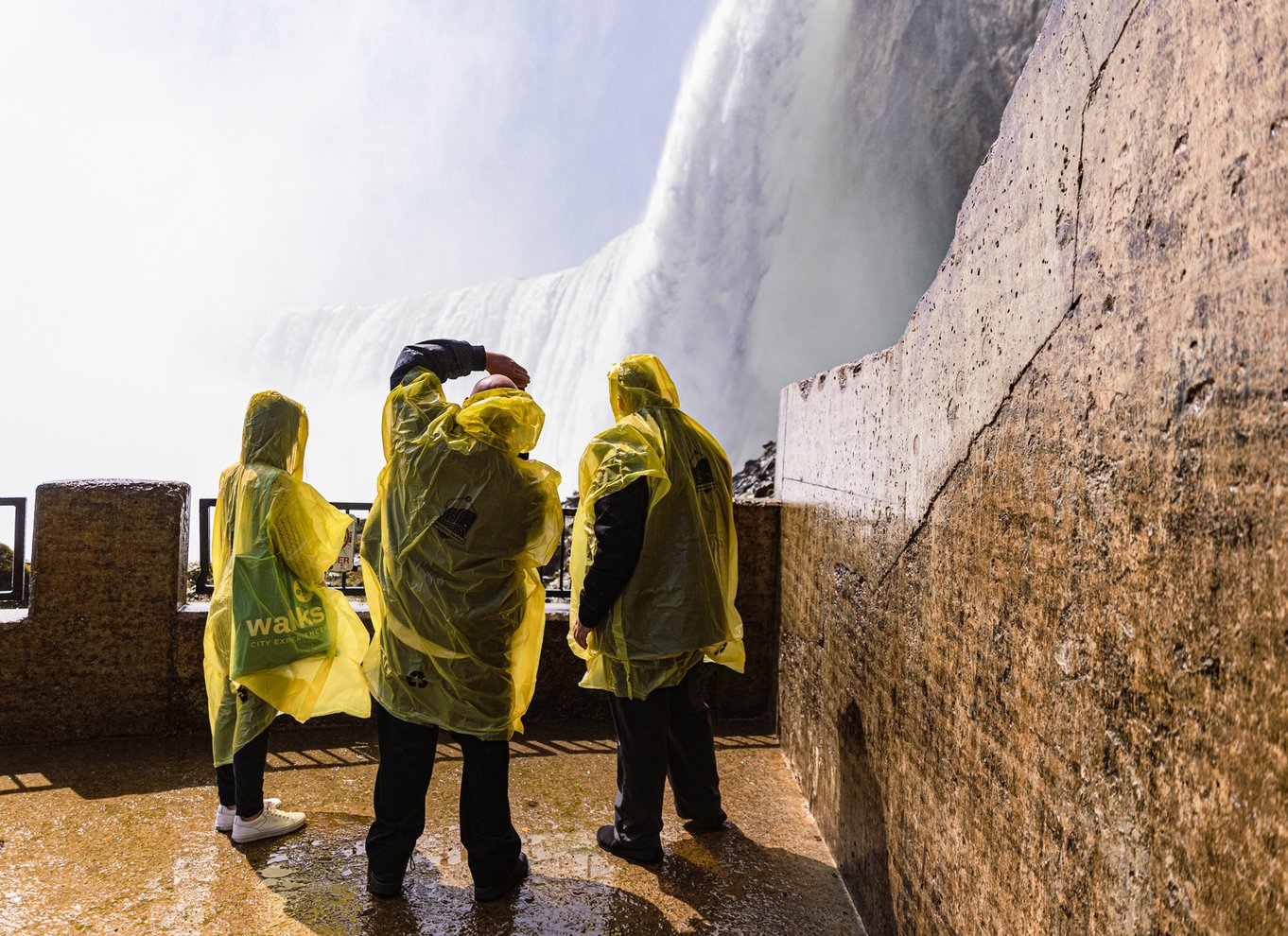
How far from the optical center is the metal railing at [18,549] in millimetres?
4512

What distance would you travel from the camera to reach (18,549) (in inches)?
181

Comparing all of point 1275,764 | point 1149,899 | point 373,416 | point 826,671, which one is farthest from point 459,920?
point 373,416

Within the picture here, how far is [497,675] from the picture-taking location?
3.03 meters

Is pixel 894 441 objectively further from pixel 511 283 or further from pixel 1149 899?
pixel 511 283

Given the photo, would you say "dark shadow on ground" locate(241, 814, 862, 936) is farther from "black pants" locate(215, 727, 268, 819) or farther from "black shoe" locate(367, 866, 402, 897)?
"black pants" locate(215, 727, 268, 819)

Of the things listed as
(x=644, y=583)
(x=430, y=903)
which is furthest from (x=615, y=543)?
(x=430, y=903)

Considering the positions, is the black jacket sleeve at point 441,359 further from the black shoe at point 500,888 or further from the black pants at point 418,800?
the black shoe at point 500,888

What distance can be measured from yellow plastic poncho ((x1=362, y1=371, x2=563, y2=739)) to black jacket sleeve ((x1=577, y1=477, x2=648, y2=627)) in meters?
0.24

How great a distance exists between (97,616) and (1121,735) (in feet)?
15.4

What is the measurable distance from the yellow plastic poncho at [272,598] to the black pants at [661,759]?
1.04 meters

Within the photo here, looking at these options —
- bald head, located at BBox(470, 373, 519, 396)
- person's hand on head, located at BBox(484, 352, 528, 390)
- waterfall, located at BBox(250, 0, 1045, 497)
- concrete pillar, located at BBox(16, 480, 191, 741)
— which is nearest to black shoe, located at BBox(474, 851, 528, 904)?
bald head, located at BBox(470, 373, 519, 396)

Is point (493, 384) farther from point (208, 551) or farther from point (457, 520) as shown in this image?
point (208, 551)

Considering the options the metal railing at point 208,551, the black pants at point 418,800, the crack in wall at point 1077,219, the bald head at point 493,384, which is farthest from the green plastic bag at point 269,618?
the crack in wall at point 1077,219

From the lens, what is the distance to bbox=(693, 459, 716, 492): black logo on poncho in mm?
3488
